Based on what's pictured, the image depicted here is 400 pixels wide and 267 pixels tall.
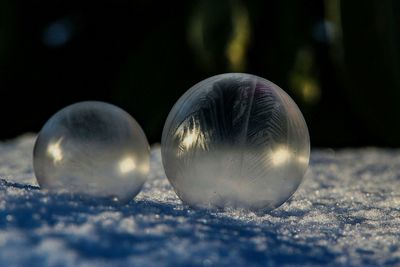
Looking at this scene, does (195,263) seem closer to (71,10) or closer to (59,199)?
(59,199)

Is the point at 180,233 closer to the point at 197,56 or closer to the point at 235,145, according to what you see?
the point at 235,145

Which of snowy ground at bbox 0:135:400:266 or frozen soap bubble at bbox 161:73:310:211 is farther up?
frozen soap bubble at bbox 161:73:310:211

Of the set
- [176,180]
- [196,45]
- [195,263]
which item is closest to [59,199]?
[176,180]

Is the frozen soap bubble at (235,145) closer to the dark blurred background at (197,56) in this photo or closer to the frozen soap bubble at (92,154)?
the frozen soap bubble at (92,154)

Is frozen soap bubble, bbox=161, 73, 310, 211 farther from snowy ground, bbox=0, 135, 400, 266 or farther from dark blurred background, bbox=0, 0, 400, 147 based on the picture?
dark blurred background, bbox=0, 0, 400, 147

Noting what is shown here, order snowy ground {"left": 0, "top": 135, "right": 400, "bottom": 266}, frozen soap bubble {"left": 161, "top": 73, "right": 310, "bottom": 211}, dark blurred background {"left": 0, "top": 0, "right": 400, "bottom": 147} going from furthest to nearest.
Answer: dark blurred background {"left": 0, "top": 0, "right": 400, "bottom": 147} < frozen soap bubble {"left": 161, "top": 73, "right": 310, "bottom": 211} < snowy ground {"left": 0, "top": 135, "right": 400, "bottom": 266}

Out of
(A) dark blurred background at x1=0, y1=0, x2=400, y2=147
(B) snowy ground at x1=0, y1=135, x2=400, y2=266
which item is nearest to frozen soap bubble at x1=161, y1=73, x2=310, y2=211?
(B) snowy ground at x1=0, y1=135, x2=400, y2=266

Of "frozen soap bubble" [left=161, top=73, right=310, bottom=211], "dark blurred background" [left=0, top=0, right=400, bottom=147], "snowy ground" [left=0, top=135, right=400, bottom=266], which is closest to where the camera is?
"snowy ground" [left=0, top=135, right=400, bottom=266]
